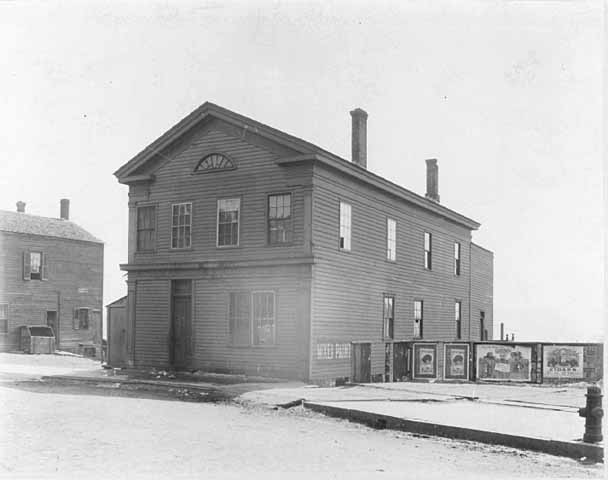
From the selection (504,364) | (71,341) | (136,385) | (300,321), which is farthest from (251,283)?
(71,341)

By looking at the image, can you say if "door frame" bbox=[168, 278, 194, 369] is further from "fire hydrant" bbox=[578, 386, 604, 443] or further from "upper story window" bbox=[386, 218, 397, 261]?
"fire hydrant" bbox=[578, 386, 604, 443]

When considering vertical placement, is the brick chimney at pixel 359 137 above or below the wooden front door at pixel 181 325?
above

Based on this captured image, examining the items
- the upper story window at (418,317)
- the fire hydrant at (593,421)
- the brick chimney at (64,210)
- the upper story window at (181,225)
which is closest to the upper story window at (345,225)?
the upper story window at (181,225)

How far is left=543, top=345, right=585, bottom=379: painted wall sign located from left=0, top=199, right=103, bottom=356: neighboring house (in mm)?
27643

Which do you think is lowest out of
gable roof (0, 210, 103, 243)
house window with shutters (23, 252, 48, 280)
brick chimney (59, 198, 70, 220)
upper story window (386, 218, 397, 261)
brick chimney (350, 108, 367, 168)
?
house window with shutters (23, 252, 48, 280)

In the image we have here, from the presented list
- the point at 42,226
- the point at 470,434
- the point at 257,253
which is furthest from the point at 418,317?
the point at 42,226

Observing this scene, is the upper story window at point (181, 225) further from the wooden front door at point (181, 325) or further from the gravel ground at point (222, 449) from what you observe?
the gravel ground at point (222, 449)

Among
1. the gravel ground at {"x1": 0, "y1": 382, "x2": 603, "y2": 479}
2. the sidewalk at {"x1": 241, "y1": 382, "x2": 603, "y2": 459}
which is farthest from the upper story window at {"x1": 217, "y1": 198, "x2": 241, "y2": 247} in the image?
the gravel ground at {"x1": 0, "y1": 382, "x2": 603, "y2": 479}

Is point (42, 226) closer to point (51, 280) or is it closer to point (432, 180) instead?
point (51, 280)

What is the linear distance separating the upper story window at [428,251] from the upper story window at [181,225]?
34.6 feet

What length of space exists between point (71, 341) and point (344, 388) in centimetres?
2736

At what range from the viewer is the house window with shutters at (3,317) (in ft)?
121

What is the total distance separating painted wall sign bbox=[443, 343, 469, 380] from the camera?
19.8 metres

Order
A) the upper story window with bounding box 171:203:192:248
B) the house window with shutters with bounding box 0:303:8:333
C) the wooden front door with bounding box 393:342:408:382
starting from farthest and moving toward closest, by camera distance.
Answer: the house window with shutters with bounding box 0:303:8:333 < the upper story window with bounding box 171:203:192:248 < the wooden front door with bounding box 393:342:408:382
